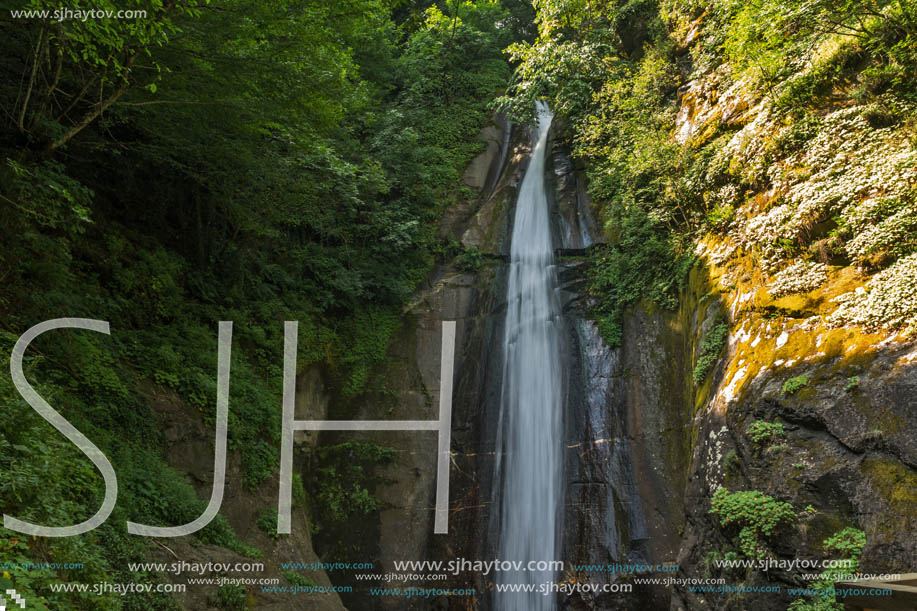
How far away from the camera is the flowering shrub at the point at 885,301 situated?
5.76 m

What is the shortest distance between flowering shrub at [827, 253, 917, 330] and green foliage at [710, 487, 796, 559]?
2.34 metres

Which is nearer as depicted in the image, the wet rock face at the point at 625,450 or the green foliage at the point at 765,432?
the green foliage at the point at 765,432

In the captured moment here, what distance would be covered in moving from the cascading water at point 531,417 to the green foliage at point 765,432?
4.39 meters

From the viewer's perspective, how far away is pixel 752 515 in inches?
244

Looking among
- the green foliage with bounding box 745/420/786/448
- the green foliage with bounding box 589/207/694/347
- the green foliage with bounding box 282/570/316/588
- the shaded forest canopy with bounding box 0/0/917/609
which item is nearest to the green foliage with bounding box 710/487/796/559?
the green foliage with bounding box 745/420/786/448

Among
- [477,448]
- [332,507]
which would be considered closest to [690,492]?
[477,448]

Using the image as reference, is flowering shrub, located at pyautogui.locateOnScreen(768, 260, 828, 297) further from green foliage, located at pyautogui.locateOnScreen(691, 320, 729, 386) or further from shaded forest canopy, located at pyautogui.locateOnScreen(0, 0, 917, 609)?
green foliage, located at pyautogui.locateOnScreen(691, 320, 729, 386)

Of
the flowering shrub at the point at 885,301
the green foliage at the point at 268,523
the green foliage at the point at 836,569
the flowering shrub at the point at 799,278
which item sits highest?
the flowering shrub at the point at 799,278

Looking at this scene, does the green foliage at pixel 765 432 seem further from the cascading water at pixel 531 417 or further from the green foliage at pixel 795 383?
the cascading water at pixel 531 417

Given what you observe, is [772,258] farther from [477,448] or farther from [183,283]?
[183,283]

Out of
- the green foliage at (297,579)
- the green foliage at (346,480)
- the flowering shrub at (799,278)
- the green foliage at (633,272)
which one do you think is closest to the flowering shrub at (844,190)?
the flowering shrub at (799,278)

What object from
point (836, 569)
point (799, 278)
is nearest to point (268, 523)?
point (836, 569)

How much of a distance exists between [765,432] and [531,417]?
528 centimetres

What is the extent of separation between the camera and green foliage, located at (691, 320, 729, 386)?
808cm
